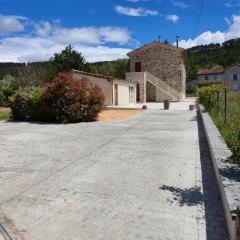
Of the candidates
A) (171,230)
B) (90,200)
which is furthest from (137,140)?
(171,230)

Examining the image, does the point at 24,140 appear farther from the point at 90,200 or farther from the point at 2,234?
the point at 2,234

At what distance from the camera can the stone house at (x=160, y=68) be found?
42.1m

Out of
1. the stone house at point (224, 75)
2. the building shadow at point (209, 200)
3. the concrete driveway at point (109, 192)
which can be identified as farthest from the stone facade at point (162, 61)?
the building shadow at point (209, 200)

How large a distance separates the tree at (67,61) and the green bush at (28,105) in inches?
1014

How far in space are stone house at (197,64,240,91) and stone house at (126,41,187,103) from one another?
94.1 ft

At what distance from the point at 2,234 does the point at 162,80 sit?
41.1m

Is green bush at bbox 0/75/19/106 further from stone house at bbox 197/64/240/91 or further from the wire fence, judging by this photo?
stone house at bbox 197/64/240/91

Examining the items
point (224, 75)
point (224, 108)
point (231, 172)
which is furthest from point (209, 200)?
point (224, 75)

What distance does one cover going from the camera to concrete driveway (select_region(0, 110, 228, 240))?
13.5ft

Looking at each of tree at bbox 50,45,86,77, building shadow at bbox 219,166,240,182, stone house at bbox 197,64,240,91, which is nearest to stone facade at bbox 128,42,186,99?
tree at bbox 50,45,86,77

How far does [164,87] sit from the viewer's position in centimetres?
4238

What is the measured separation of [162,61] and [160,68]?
93cm

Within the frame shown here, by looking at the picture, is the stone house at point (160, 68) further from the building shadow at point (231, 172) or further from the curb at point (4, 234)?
the curb at point (4, 234)

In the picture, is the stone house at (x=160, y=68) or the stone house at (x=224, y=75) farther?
the stone house at (x=224, y=75)
